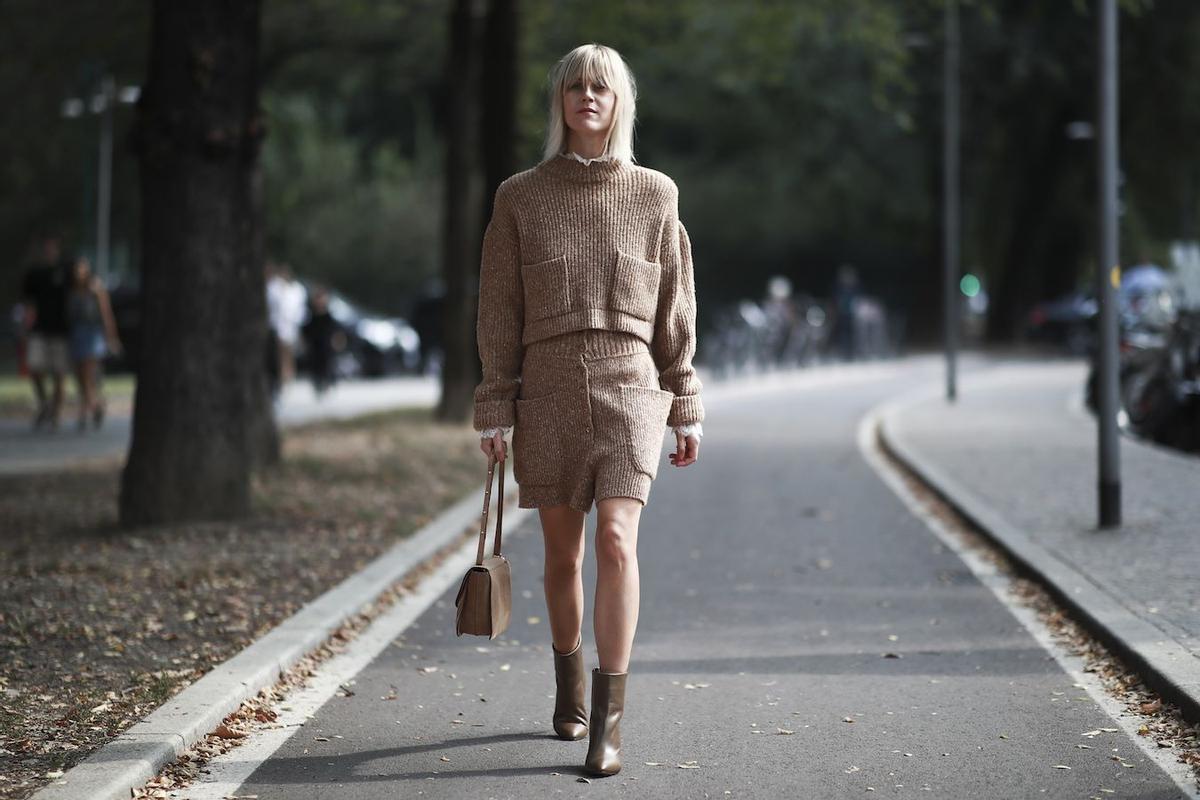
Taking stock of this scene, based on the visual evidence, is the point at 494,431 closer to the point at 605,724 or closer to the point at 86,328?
the point at 605,724

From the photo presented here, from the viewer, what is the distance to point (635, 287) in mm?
5215

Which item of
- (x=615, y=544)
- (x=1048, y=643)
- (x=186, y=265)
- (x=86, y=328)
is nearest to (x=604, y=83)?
(x=615, y=544)

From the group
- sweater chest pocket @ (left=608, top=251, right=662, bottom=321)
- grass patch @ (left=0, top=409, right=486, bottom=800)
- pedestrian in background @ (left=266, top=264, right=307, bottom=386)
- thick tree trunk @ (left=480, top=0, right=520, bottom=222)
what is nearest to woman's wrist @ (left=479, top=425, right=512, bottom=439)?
sweater chest pocket @ (left=608, top=251, right=662, bottom=321)

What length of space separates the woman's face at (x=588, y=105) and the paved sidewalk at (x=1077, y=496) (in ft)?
8.55

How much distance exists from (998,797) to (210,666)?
2915 millimetres

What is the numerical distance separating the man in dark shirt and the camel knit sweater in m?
14.3

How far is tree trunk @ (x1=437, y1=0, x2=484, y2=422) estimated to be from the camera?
63.4 ft

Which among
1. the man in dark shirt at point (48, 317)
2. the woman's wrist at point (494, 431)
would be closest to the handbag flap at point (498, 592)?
the woman's wrist at point (494, 431)

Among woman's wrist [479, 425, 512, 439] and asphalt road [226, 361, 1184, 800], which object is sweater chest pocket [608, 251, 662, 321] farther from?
asphalt road [226, 361, 1184, 800]

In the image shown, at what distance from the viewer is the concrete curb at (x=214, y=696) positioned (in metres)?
4.83

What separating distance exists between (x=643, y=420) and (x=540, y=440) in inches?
11.9

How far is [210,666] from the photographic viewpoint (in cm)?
651

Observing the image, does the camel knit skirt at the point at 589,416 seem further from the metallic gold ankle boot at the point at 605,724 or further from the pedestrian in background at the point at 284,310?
the pedestrian in background at the point at 284,310

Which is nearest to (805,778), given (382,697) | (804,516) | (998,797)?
(998,797)
